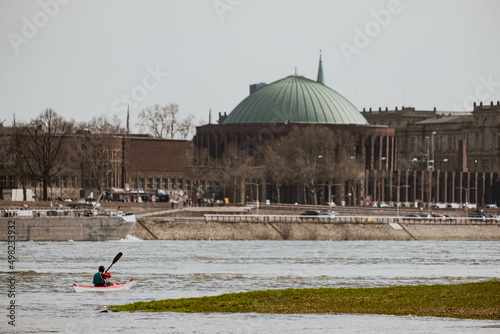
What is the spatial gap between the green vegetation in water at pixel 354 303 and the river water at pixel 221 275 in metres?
1.59

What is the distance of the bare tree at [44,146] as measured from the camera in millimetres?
158375

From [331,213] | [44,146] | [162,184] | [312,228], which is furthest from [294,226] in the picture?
[162,184]

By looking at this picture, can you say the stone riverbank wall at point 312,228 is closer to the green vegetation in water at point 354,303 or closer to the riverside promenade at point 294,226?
the riverside promenade at point 294,226

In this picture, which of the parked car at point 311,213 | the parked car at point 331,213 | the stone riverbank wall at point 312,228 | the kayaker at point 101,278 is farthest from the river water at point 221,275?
the parked car at point 311,213

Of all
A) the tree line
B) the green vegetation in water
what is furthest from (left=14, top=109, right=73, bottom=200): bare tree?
the green vegetation in water

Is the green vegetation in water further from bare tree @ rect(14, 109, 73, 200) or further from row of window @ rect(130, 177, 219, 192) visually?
row of window @ rect(130, 177, 219, 192)

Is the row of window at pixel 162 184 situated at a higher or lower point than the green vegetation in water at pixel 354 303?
higher

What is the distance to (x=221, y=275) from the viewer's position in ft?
261

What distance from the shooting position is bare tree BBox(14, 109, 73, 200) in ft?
520

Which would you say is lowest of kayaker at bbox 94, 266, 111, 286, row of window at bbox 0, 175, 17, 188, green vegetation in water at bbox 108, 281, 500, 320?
green vegetation in water at bbox 108, 281, 500, 320

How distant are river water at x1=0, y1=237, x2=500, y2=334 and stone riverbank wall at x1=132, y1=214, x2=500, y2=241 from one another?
19.3 ft

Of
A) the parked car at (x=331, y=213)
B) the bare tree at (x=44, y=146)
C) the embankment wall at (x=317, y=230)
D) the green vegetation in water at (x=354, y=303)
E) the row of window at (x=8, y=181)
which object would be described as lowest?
the green vegetation in water at (x=354, y=303)

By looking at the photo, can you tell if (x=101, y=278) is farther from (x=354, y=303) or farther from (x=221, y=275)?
(x=221, y=275)

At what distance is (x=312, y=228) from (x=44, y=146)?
3788 centimetres
